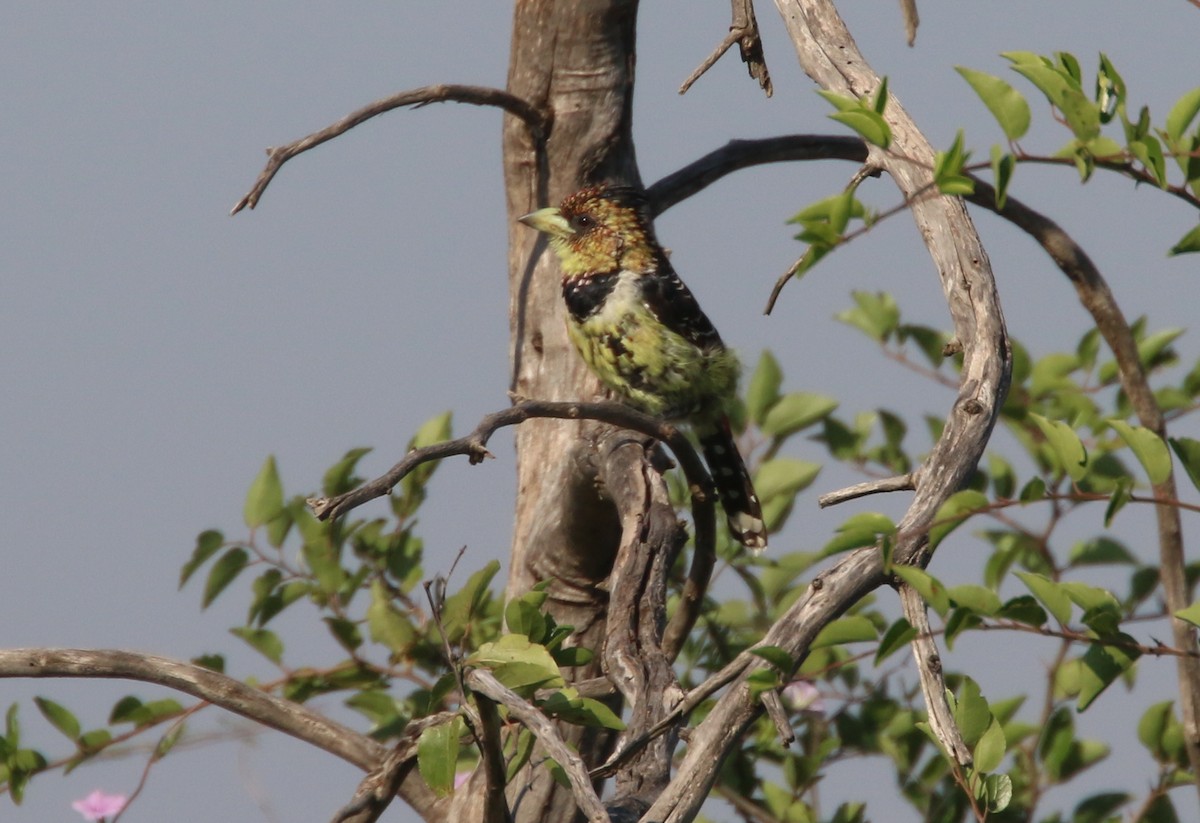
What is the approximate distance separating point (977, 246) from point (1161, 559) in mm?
672

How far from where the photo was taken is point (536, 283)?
3.74m

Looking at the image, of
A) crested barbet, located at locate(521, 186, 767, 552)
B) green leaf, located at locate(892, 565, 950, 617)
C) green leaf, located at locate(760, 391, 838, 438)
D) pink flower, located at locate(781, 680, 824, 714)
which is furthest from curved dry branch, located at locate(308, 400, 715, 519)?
green leaf, located at locate(892, 565, 950, 617)

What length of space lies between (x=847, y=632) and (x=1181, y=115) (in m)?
0.81

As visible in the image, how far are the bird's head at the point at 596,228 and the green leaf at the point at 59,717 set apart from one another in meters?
1.56

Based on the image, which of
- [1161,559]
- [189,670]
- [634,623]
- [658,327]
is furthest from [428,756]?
[658,327]

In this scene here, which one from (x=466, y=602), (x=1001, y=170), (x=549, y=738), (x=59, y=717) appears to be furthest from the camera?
(x=59, y=717)

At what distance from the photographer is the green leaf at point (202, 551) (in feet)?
10.9

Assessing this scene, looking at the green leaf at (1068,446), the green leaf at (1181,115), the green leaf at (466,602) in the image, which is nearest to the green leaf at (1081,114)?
the green leaf at (1181,115)

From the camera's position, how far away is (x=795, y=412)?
144 inches

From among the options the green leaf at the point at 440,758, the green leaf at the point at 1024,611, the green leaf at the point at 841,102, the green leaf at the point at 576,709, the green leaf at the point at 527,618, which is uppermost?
the green leaf at the point at 841,102

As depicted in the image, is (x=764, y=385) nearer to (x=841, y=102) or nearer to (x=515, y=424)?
(x=515, y=424)

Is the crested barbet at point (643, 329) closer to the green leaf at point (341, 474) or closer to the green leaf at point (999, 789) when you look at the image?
the green leaf at point (341, 474)

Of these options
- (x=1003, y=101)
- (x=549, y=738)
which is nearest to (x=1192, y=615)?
(x=1003, y=101)

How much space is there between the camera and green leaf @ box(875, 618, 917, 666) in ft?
5.63
